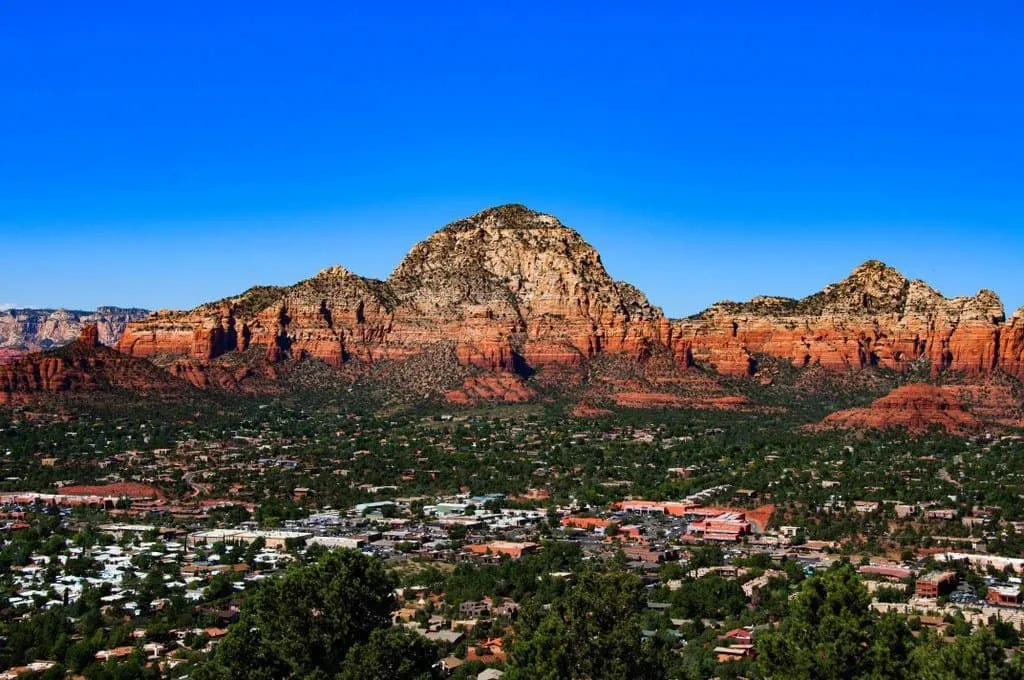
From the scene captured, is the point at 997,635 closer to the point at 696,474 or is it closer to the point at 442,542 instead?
the point at 442,542

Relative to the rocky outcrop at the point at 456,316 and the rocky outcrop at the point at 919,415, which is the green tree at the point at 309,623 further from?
→ the rocky outcrop at the point at 456,316

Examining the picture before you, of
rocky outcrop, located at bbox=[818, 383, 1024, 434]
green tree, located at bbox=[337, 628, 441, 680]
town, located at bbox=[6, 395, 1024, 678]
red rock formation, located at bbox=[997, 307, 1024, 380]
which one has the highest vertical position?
red rock formation, located at bbox=[997, 307, 1024, 380]

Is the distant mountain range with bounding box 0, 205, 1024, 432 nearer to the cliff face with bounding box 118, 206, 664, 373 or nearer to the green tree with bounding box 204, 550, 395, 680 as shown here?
the cliff face with bounding box 118, 206, 664, 373

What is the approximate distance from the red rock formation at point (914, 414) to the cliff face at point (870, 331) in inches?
1057

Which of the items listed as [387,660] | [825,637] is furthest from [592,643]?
[825,637]

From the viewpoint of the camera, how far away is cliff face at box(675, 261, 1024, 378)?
17175cm

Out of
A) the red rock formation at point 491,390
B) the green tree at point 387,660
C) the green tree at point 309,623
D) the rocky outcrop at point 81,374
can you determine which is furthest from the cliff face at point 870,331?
the green tree at point 387,660

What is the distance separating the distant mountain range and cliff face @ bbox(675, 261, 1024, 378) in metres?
0.22

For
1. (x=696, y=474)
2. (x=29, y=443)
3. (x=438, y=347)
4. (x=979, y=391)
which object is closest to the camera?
(x=696, y=474)

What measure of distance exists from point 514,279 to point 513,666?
151388 millimetres

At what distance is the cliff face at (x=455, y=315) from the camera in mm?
184625

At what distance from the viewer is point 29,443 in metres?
134

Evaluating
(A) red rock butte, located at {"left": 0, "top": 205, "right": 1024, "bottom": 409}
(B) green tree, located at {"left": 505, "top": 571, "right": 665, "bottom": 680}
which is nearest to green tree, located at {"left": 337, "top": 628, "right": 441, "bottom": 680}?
(B) green tree, located at {"left": 505, "top": 571, "right": 665, "bottom": 680}

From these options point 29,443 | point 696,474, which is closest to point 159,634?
point 696,474
